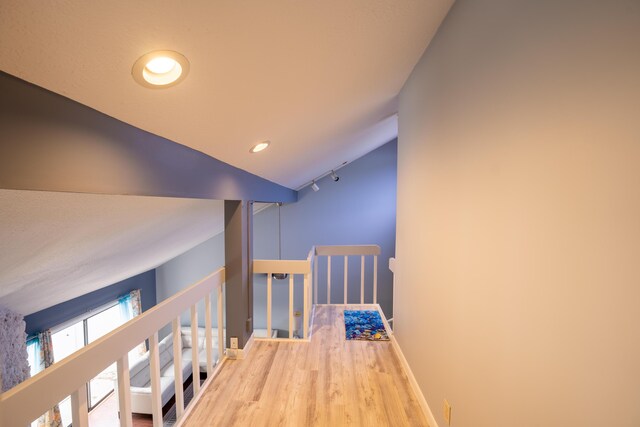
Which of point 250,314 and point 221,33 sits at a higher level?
point 221,33

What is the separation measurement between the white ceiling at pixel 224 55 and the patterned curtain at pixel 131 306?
4.85 metres

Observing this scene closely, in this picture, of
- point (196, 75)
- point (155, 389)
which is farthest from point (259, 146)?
point (155, 389)

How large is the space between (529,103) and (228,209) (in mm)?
2278

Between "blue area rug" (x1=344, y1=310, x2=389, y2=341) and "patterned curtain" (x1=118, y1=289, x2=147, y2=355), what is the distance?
4183mm

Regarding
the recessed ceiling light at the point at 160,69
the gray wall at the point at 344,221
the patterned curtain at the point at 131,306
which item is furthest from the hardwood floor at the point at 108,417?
the recessed ceiling light at the point at 160,69

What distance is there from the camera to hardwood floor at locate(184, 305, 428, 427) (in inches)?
75.5

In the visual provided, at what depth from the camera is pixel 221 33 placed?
896 millimetres

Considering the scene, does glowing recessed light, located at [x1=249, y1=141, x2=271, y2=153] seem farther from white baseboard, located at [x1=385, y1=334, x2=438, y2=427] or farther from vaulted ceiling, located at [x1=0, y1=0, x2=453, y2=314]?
white baseboard, located at [x1=385, y1=334, x2=438, y2=427]

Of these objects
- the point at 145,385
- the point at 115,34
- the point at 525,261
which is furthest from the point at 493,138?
the point at 145,385

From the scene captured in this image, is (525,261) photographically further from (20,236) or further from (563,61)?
(20,236)

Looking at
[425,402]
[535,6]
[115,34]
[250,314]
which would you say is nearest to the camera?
[115,34]

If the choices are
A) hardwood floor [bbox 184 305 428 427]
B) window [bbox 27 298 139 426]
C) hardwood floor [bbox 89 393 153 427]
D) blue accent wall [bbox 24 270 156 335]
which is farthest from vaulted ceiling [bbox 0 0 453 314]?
hardwood floor [bbox 89 393 153 427]

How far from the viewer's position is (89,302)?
4.68 meters

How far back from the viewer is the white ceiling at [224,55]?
A: 0.67 m
